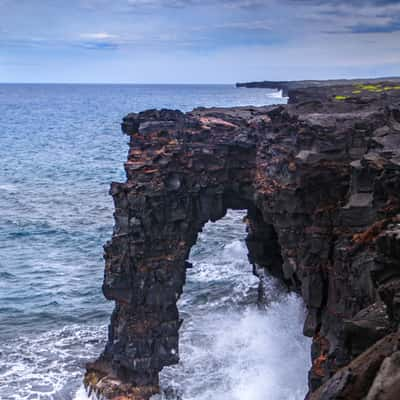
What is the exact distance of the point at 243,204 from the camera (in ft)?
146

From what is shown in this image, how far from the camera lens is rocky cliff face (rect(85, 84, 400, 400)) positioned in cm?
3094

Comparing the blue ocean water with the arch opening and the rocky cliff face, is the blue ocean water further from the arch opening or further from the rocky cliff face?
the rocky cliff face

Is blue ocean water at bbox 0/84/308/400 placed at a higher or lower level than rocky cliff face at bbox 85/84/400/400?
lower

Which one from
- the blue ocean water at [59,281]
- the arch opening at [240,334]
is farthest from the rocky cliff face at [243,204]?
the blue ocean water at [59,281]

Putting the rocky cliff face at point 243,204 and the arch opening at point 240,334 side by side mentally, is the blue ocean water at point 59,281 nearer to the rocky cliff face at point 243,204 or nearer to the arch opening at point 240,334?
the arch opening at point 240,334

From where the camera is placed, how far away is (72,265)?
64.9m

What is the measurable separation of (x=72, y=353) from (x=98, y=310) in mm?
8723

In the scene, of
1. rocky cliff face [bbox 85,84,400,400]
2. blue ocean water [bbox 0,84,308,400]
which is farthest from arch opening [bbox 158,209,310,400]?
rocky cliff face [bbox 85,84,400,400]

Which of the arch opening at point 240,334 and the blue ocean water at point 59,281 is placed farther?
the blue ocean water at point 59,281

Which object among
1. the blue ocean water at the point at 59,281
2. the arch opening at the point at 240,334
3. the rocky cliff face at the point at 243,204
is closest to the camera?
the rocky cliff face at the point at 243,204

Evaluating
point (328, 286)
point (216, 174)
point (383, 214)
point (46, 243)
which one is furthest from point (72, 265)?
point (383, 214)

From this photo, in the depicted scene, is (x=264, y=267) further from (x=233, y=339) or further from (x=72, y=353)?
(x=72, y=353)

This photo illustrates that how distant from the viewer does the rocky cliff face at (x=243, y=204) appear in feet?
102

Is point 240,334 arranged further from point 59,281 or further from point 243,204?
point 59,281
